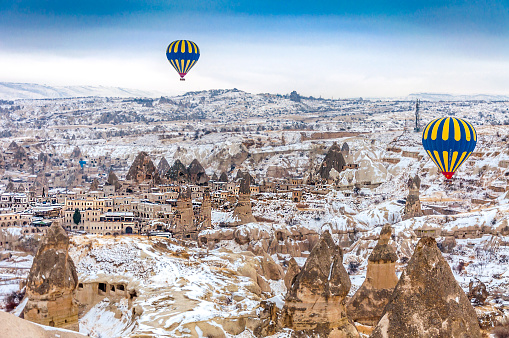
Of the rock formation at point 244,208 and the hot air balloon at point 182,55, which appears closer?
the hot air balloon at point 182,55

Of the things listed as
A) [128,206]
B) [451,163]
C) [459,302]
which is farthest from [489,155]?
[459,302]

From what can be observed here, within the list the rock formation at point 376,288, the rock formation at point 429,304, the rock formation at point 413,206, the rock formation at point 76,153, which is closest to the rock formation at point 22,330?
the rock formation at point 429,304

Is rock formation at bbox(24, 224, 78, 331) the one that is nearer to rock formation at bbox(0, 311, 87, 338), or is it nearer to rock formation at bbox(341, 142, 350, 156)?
rock formation at bbox(0, 311, 87, 338)

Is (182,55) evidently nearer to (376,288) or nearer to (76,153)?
(376,288)

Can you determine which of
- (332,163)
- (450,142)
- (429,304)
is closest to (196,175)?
(332,163)

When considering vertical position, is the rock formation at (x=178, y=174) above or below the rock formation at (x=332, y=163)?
below

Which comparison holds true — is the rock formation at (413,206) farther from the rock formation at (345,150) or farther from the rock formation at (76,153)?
the rock formation at (76,153)
